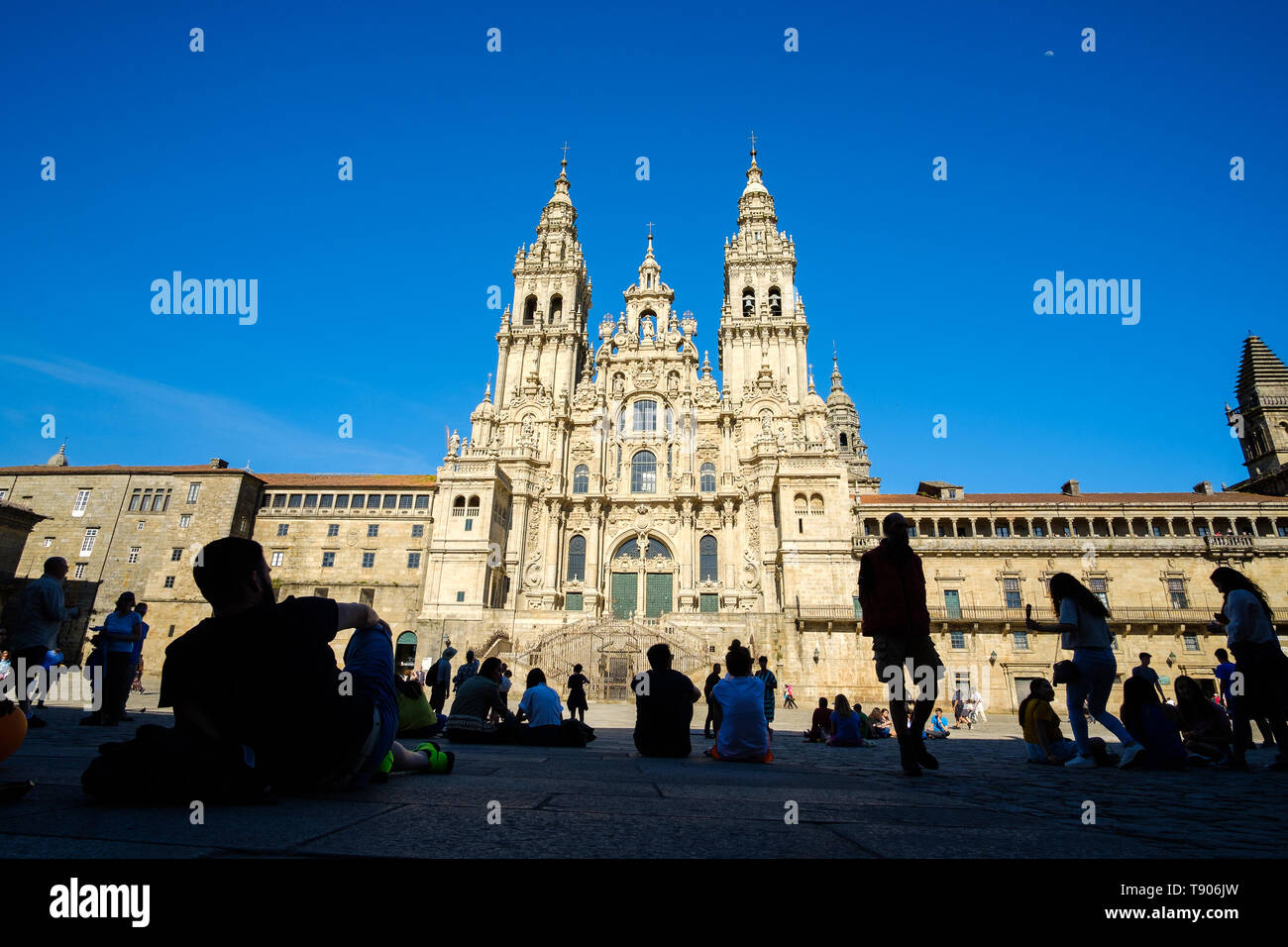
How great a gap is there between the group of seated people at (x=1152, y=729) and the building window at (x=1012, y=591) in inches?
1160

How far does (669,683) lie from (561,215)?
48342 millimetres

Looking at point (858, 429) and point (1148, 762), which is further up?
point (858, 429)

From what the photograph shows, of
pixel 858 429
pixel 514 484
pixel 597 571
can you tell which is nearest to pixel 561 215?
pixel 514 484

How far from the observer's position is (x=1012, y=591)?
36344 mm

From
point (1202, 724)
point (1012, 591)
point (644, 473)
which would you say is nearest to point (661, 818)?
point (1202, 724)

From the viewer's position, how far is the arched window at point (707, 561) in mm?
39406

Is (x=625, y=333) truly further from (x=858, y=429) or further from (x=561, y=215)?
(x=858, y=429)

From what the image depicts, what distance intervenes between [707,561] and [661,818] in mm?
37038

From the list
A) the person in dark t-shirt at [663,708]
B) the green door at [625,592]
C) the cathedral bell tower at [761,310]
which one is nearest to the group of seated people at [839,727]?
the person in dark t-shirt at [663,708]

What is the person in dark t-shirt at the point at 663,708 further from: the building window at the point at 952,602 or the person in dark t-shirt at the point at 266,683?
the building window at the point at 952,602

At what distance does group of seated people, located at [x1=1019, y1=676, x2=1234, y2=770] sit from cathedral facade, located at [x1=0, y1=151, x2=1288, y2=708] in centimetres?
2232

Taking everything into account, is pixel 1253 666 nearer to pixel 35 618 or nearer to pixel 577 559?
pixel 35 618
